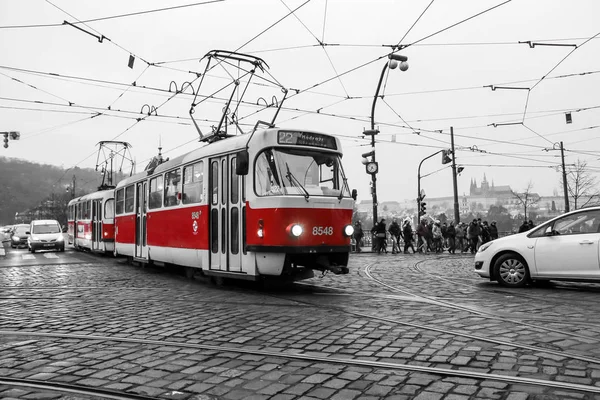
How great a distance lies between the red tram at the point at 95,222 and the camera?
22.2 metres

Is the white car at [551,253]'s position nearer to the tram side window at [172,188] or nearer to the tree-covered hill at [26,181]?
the tram side window at [172,188]

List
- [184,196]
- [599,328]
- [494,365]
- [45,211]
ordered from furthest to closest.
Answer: [45,211]
[184,196]
[599,328]
[494,365]

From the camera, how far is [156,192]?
45.8 feet

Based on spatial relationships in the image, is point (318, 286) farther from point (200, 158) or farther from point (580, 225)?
point (580, 225)

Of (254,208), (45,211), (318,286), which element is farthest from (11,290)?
(45,211)

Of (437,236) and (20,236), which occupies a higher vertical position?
(20,236)

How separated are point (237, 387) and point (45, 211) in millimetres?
78123

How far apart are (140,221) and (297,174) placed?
24.7 ft

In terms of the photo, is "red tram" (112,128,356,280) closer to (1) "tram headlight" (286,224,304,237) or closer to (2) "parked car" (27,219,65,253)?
(1) "tram headlight" (286,224,304,237)

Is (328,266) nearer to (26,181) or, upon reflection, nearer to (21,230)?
(21,230)

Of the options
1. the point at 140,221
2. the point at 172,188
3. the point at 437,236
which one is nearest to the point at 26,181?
the point at 437,236

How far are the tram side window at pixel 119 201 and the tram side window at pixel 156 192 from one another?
3448mm

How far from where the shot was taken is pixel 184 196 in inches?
466

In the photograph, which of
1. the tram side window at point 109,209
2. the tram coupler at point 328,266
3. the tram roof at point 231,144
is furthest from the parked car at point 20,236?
the tram coupler at point 328,266
